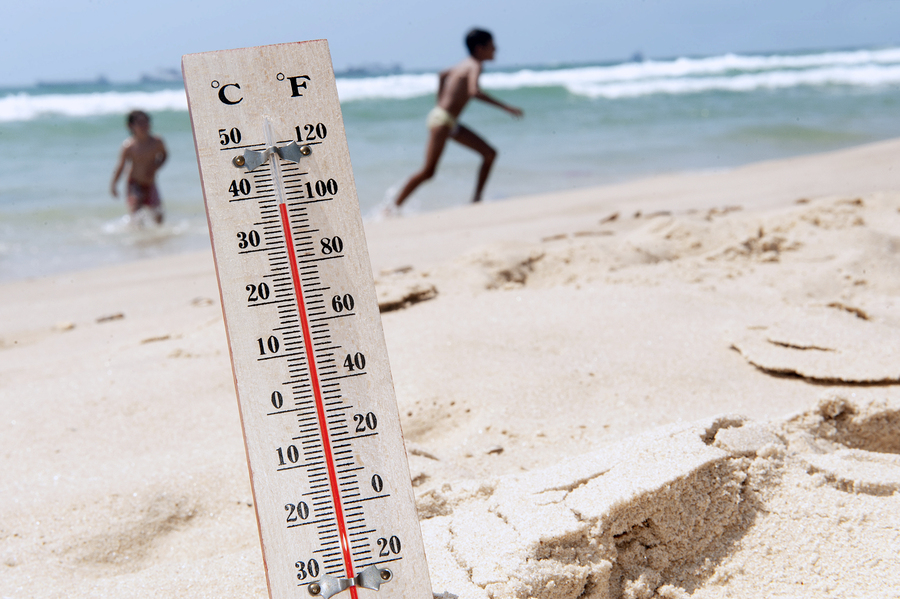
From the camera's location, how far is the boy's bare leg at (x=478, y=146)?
25.0ft

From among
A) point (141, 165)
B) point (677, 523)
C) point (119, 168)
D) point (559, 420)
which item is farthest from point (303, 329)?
point (119, 168)

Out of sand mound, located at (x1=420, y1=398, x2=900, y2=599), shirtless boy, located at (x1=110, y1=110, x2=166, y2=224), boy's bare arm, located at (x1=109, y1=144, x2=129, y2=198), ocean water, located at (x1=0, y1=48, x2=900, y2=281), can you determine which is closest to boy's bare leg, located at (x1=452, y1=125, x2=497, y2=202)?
ocean water, located at (x1=0, y1=48, x2=900, y2=281)

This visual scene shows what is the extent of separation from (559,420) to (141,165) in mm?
7201

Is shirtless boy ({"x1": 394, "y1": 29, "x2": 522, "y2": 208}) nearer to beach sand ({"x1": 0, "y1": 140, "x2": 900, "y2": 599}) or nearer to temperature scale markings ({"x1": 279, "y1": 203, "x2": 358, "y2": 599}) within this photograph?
beach sand ({"x1": 0, "y1": 140, "x2": 900, "y2": 599})

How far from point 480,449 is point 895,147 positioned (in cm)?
853

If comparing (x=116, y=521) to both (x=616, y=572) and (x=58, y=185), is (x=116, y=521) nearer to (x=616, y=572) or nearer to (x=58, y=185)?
(x=616, y=572)

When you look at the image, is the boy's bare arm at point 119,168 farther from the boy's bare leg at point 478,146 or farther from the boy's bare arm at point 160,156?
the boy's bare leg at point 478,146

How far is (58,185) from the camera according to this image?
31.7 ft

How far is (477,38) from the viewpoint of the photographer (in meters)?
7.43

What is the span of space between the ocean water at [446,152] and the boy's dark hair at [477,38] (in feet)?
5.88

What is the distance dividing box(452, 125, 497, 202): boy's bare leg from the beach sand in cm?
291

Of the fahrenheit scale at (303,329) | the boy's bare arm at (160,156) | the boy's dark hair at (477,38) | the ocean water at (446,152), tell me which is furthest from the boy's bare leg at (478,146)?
the fahrenheit scale at (303,329)

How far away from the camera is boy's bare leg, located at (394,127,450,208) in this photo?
732 centimetres

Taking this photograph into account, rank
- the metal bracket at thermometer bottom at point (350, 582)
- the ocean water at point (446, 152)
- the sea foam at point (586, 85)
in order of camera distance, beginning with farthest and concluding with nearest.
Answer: the sea foam at point (586, 85), the ocean water at point (446, 152), the metal bracket at thermometer bottom at point (350, 582)
